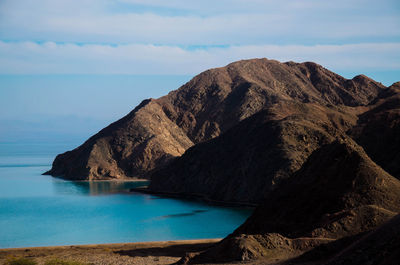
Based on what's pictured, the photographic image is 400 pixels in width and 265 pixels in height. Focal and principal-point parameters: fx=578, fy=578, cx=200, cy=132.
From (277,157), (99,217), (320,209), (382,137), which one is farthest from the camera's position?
(382,137)

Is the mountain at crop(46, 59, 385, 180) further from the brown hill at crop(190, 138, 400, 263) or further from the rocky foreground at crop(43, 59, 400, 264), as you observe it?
the brown hill at crop(190, 138, 400, 263)

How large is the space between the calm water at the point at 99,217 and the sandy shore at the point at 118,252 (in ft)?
12.3

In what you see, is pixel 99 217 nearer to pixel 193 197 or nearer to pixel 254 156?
pixel 193 197

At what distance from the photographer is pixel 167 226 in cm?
5741

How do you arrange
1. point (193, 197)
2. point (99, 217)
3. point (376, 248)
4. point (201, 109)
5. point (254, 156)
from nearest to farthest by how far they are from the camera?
1. point (376, 248)
2. point (99, 217)
3. point (254, 156)
4. point (193, 197)
5. point (201, 109)

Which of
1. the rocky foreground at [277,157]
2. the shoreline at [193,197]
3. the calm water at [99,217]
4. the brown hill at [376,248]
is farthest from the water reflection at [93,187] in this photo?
the brown hill at [376,248]

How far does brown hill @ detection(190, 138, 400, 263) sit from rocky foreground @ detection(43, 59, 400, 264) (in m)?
0.09

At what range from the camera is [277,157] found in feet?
247

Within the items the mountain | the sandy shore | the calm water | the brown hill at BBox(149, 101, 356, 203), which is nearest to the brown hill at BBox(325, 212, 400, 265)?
the sandy shore

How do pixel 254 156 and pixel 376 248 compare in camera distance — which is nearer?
pixel 376 248

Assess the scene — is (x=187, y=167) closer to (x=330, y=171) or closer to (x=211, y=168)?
(x=211, y=168)

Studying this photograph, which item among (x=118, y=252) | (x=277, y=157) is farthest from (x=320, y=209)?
(x=277, y=157)

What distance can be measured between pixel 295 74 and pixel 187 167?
85.6m

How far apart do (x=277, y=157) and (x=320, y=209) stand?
124ft
